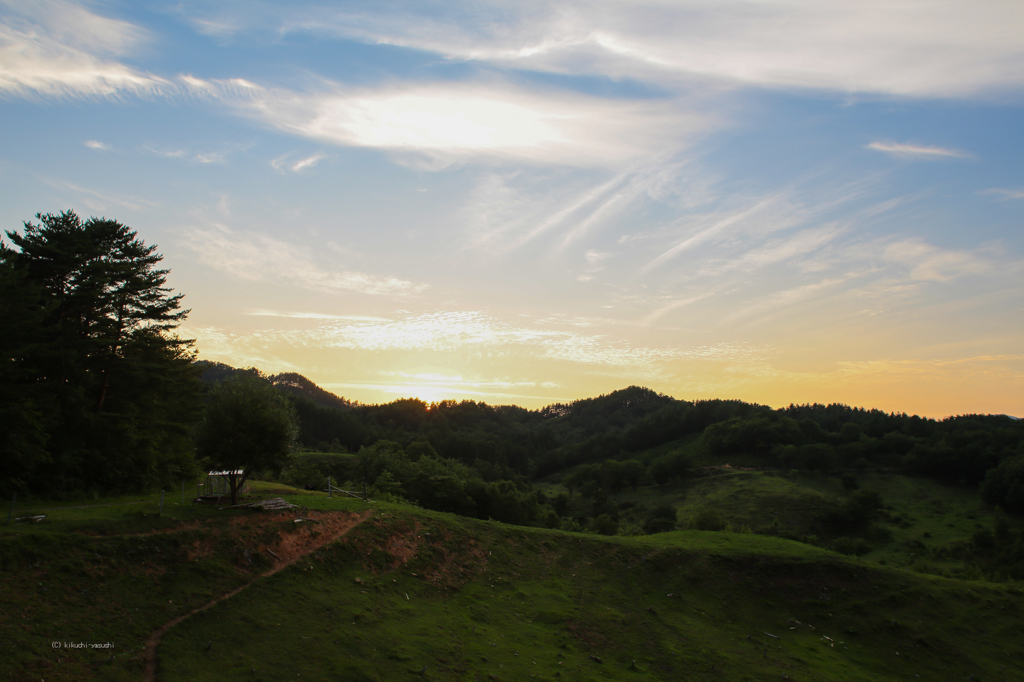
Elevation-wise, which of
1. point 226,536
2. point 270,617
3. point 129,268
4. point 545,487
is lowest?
point 545,487

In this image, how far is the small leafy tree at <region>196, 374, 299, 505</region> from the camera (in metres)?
28.8

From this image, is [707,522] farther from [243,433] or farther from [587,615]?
[243,433]

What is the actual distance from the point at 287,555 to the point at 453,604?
8.02 metres

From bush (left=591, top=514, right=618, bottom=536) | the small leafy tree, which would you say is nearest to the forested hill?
bush (left=591, top=514, right=618, bottom=536)

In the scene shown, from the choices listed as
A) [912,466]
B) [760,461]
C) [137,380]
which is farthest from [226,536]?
[912,466]

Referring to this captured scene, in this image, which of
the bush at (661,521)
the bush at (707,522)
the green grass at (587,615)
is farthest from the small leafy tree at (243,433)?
the bush at (661,521)

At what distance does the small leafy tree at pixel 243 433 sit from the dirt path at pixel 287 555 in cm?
425

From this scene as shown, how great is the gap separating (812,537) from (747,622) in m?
56.3

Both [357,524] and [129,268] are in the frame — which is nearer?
[357,524]

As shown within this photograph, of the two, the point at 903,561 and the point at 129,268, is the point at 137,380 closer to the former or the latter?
the point at 129,268

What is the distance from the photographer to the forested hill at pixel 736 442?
112 m

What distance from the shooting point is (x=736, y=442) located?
13825 centimetres

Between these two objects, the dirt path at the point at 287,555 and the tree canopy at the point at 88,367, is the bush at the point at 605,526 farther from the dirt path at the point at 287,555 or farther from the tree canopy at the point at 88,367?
the tree canopy at the point at 88,367

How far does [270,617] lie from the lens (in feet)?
64.7
